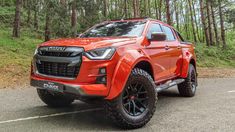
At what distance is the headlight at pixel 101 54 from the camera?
5676mm

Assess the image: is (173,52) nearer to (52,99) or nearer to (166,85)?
(166,85)

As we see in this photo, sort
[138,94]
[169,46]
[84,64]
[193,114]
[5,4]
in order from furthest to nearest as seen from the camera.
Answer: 1. [5,4]
2. [169,46]
3. [193,114]
4. [138,94]
5. [84,64]

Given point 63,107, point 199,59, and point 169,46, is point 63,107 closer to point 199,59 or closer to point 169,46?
point 169,46

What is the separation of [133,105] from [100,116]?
106cm

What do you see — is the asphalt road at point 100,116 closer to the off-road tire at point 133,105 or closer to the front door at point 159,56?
the off-road tire at point 133,105

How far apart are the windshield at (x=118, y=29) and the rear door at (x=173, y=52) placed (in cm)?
105

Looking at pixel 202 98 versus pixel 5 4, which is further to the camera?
pixel 5 4

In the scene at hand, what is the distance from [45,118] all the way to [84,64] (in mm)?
1653

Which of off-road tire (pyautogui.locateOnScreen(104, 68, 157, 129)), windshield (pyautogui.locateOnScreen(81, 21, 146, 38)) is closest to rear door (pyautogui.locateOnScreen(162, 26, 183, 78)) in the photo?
windshield (pyautogui.locateOnScreen(81, 21, 146, 38))

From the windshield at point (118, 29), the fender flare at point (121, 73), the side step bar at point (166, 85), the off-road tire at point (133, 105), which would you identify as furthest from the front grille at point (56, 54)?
the side step bar at point (166, 85)

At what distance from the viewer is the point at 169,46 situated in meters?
8.20

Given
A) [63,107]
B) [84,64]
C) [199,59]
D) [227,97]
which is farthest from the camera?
[199,59]

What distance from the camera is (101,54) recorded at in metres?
5.74

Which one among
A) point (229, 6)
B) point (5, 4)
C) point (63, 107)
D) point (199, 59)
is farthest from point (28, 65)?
point (229, 6)
